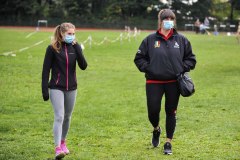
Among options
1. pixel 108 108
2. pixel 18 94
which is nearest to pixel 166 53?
pixel 108 108

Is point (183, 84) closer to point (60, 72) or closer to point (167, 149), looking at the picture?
point (167, 149)

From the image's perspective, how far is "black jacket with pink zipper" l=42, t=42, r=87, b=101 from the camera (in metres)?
7.41

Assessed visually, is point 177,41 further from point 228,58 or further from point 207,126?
point 228,58

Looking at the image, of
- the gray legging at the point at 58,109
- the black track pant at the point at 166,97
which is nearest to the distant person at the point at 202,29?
the black track pant at the point at 166,97

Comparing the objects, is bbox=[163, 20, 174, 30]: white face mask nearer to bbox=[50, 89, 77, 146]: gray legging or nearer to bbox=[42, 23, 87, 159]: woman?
bbox=[42, 23, 87, 159]: woman

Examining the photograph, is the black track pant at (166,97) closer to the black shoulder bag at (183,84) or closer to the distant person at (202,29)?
the black shoulder bag at (183,84)

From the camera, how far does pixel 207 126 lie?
10172 mm

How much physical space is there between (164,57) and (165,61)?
60 mm

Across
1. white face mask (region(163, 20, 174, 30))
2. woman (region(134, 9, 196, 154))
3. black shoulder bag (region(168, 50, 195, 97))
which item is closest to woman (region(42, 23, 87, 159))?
woman (region(134, 9, 196, 154))

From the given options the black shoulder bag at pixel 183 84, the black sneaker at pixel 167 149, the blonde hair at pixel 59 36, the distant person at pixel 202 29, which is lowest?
the distant person at pixel 202 29

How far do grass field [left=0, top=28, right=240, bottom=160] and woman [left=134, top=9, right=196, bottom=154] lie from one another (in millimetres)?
795

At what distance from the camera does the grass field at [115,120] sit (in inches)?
322

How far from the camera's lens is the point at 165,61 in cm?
770

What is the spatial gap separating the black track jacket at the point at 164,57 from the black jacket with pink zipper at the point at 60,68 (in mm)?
1031
